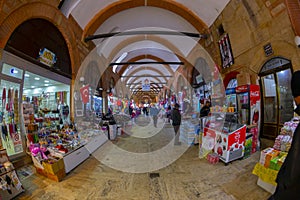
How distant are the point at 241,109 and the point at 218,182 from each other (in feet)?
11.1

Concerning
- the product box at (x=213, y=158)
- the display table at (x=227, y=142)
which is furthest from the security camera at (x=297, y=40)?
the product box at (x=213, y=158)

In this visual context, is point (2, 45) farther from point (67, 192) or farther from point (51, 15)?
point (67, 192)

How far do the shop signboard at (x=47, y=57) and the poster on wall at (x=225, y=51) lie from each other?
644 cm

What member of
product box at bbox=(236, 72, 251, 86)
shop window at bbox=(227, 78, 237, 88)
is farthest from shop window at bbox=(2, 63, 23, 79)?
shop window at bbox=(227, 78, 237, 88)

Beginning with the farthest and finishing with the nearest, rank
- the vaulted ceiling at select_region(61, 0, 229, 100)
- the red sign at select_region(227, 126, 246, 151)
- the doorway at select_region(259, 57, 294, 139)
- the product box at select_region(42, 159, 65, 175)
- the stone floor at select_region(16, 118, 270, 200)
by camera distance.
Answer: the vaulted ceiling at select_region(61, 0, 229, 100) → the doorway at select_region(259, 57, 294, 139) → the red sign at select_region(227, 126, 246, 151) → the product box at select_region(42, 159, 65, 175) → the stone floor at select_region(16, 118, 270, 200)

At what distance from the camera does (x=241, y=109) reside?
17.5ft

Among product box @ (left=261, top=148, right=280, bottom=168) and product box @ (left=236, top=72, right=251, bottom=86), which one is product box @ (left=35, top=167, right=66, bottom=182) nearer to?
product box @ (left=261, top=148, right=280, bottom=168)

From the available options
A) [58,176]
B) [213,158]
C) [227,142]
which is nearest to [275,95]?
[227,142]

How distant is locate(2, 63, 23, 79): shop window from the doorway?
22.8 feet

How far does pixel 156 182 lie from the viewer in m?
2.86

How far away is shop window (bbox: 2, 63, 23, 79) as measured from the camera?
3.39m

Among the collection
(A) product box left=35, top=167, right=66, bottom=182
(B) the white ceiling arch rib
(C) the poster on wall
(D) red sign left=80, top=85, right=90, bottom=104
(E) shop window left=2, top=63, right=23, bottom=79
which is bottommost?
(A) product box left=35, top=167, right=66, bottom=182

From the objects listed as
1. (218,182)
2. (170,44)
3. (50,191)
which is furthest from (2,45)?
(170,44)

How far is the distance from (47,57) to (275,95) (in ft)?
23.9
